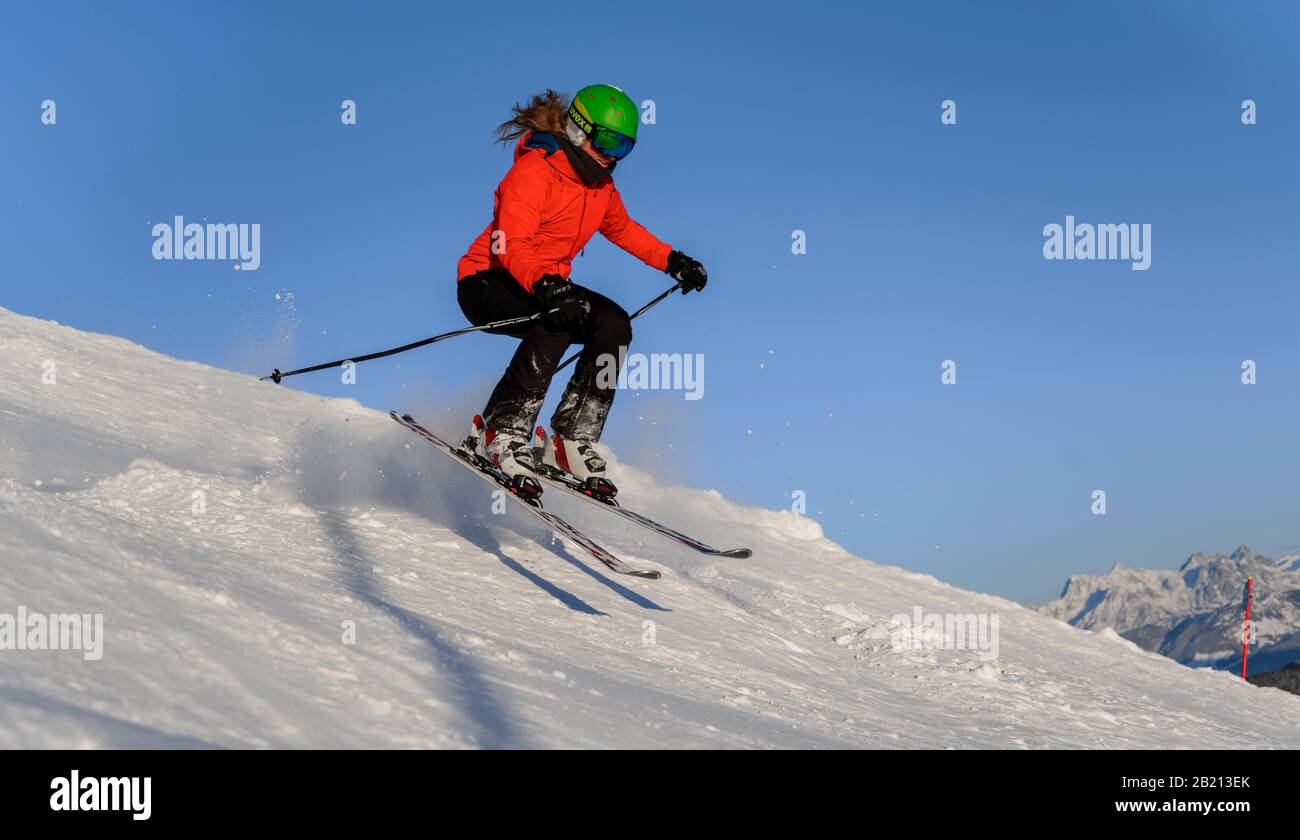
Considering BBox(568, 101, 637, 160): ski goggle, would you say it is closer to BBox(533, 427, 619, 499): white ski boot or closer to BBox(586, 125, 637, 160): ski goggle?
BBox(586, 125, 637, 160): ski goggle

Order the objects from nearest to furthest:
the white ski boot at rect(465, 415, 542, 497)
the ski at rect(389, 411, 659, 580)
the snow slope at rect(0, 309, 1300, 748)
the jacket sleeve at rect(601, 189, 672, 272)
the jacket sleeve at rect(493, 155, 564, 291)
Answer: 1. the snow slope at rect(0, 309, 1300, 748)
2. the jacket sleeve at rect(493, 155, 564, 291)
3. the ski at rect(389, 411, 659, 580)
4. the white ski boot at rect(465, 415, 542, 497)
5. the jacket sleeve at rect(601, 189, 672, 272)

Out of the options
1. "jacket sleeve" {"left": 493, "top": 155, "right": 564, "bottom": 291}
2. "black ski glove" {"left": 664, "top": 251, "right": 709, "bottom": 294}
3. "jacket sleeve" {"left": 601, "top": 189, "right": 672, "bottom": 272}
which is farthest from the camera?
"black ski glove" {"left": 664, "top": 251, "right": 709, "bottom": 294}

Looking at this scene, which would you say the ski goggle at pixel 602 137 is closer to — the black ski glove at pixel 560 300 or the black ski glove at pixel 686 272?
the black ski glove at pixel 560 300

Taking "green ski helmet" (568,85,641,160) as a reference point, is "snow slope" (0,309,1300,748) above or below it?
below

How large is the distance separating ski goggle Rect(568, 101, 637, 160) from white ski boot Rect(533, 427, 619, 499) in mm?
1729

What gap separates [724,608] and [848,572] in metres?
3.62

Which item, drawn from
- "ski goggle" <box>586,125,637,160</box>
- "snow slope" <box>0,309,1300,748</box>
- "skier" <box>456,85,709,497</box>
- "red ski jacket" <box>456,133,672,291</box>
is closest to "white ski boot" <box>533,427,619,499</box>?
"skier" <box>456,85,709,497</box>

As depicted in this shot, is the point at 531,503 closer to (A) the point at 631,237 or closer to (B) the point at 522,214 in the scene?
(B) the point at 522,214

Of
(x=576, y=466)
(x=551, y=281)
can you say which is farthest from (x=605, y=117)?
(x=576, y=466)

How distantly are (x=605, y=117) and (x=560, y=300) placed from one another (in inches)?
42.5

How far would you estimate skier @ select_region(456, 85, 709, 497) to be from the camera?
603 centimetres

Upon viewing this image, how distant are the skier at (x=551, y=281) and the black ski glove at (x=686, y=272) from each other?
62 cm
